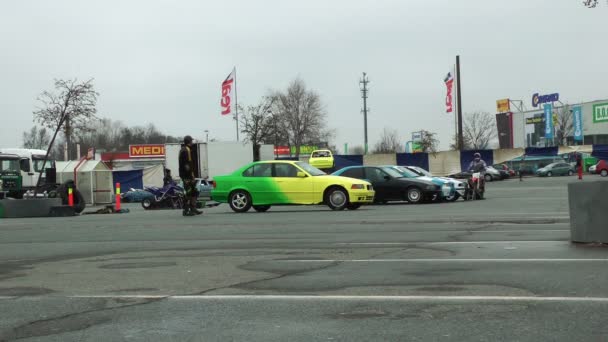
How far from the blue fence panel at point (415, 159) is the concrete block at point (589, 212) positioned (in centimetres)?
3827

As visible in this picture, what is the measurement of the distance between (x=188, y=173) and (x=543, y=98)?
337 feet

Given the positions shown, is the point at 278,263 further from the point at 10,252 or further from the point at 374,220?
the point at 374,220

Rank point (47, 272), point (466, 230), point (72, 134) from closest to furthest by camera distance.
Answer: point (47, 272)
point (466, 230)
point (72, 134)

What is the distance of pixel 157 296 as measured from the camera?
6.18 meters

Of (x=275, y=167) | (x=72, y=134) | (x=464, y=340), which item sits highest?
(x=72, y=134)

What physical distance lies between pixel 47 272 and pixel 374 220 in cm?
807

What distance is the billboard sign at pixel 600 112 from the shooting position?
105 m

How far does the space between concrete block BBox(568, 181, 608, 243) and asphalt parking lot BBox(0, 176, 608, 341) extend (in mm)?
300

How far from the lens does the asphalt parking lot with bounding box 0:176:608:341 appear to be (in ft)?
15.9

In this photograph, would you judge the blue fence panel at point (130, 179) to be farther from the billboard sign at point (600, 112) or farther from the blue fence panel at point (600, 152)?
the billboard sign at point (600, 112)

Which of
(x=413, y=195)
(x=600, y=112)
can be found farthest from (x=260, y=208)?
(x=600, y=112)

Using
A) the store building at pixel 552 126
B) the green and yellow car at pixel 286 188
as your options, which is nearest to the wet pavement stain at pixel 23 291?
the green and yellow car at pixel 286 188

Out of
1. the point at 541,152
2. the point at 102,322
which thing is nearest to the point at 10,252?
the point at 102,322

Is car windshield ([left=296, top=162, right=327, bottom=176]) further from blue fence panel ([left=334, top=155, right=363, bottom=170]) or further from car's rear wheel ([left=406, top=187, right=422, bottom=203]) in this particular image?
blue fence panel ([left=334, top=155, right=363, bottom=170])
